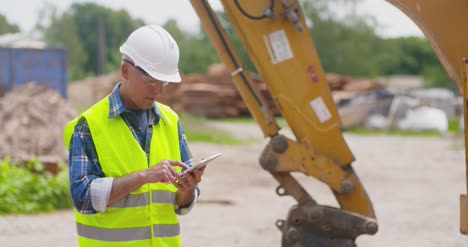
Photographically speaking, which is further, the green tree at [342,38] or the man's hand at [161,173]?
the green tree at [342,38]

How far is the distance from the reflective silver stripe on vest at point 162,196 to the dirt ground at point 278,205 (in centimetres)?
411

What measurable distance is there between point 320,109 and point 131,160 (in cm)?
307

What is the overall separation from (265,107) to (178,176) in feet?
10.3

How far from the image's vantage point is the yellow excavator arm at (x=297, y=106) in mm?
5801

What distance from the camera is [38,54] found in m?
14.2

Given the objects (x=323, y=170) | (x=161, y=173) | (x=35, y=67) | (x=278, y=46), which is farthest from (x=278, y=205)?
(x=161, y=173)

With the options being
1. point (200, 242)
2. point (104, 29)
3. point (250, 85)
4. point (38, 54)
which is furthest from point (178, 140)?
point (104, 29)

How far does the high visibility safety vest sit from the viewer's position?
A: 2920mm

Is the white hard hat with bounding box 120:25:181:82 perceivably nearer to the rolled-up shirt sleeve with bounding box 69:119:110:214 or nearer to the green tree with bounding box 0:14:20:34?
the rolled-up shirt sleeve with bounding box 69:119:110:214

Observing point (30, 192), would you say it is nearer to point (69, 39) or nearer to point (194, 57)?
point (69, 39)

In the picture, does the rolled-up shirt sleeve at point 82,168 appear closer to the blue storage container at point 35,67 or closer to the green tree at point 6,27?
the blue storage container at point 35,67

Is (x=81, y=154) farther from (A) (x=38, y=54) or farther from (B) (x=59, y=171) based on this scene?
(A) (x=38, y=54)

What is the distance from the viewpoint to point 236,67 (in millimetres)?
5883

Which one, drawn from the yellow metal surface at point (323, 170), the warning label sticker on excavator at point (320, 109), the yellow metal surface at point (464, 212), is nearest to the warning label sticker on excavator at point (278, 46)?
the warning label sticker on excavator at point (320, 109)
